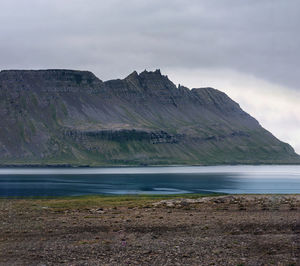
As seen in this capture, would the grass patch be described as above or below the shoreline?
below

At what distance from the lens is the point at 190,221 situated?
151ft

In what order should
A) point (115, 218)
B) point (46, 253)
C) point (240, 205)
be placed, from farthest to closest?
→ point (240, 205) < point (115, 218) < point (46, 253)

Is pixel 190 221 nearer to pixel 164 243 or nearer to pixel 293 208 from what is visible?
pixel 164 243

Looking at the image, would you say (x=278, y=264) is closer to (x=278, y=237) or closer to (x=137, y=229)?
(x=278, y=237)

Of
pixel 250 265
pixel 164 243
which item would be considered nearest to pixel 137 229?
pixel 164 243

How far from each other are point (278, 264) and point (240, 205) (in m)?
32.8

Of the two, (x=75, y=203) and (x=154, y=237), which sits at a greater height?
(x=154, y=237)

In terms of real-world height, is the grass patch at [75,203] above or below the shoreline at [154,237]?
below

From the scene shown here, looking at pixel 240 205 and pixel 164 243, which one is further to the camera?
pixel 240 205

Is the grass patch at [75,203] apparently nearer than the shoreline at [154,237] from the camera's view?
No

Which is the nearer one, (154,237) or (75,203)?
(154,237)

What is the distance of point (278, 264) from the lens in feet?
Result: 94.8

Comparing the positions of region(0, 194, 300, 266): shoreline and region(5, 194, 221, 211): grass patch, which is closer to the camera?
region(0, 194, 300, 266): shoreline

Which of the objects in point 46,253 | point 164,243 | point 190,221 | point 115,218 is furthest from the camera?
point 115,218
